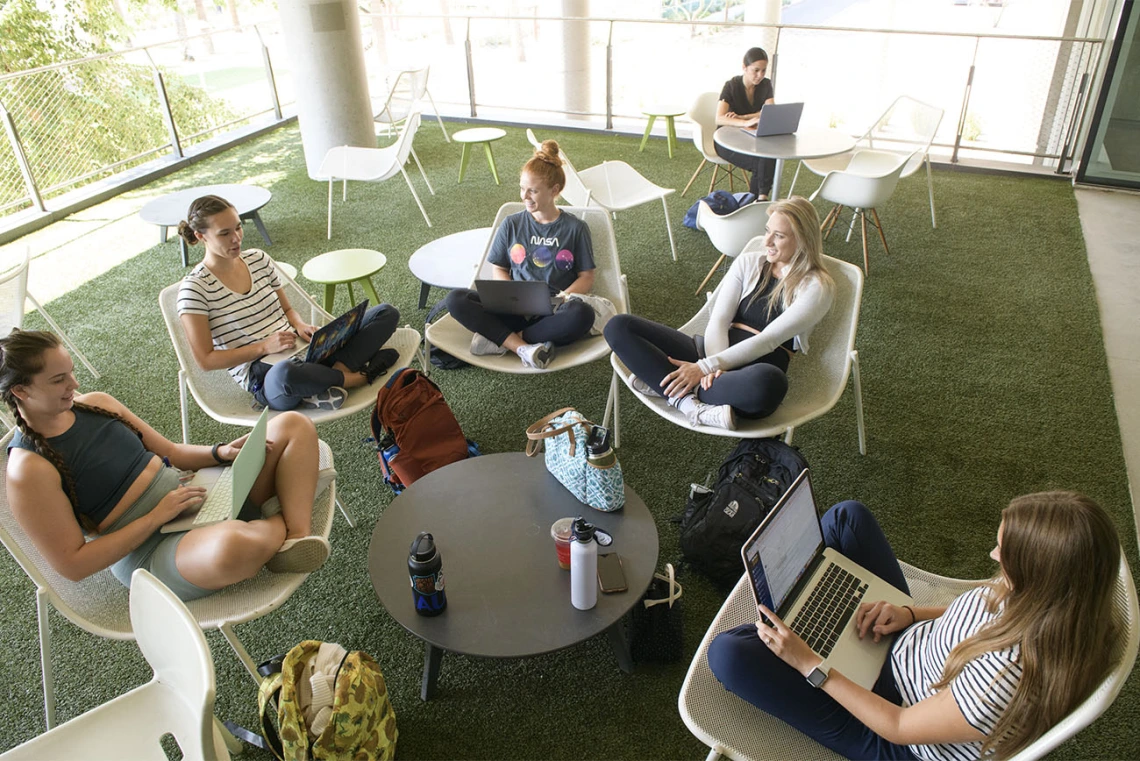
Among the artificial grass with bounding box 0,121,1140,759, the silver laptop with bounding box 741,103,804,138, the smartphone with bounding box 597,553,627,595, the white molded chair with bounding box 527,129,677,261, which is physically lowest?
the artificial grass with bounding box 0,121,1140,759

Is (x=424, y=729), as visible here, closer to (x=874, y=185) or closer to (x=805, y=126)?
(x=874, y=185)

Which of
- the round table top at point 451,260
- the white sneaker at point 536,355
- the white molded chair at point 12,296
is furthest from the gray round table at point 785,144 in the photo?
the white molded chair at point 12,296

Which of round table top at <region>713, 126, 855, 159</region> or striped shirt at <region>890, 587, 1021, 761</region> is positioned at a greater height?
round table top at <region>713, 126, 855, 159</region>

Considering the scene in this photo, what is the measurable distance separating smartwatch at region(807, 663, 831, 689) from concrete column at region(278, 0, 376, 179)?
549 centimetres

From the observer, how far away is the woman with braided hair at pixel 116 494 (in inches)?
77.6

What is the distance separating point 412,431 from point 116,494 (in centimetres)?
101

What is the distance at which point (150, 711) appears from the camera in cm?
171

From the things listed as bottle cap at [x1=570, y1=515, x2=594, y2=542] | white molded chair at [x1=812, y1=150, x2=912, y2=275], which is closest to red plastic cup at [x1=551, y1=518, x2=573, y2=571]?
bottle cap at [x1=570, y1=515, x2=594, y2=542]

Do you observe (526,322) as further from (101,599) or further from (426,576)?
(101,599)

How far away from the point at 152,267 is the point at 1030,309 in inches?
220

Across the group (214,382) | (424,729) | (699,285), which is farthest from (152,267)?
(424,729)

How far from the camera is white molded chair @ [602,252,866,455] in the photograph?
281cm

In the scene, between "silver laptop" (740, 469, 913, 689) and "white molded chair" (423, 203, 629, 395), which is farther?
"white molded chair" (423, 203, 629, 395)

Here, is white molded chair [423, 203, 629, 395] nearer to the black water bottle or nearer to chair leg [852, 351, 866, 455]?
chair leg [852, 351, 866, 455]
